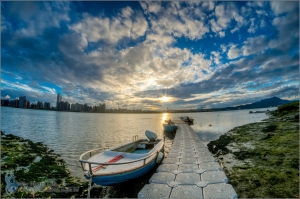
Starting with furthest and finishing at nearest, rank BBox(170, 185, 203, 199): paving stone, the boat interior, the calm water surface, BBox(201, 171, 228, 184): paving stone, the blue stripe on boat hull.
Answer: the calm water surface → the boat interior → the blue stripe on boat hull → BBox(201, 171, 228, 184): paving stone → BBox(170, 185, 203, 199): paving stone

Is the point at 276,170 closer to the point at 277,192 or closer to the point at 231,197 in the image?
the point at 277,192

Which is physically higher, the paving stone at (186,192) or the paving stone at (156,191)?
the paving stone at (186,192)

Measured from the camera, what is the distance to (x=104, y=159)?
10.6m

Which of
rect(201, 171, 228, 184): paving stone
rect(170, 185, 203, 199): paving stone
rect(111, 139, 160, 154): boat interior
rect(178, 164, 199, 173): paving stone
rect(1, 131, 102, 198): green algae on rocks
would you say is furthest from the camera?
rect(111, 139, 160, 154): boat interior

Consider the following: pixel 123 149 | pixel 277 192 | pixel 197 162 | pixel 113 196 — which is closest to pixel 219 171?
pixel 197 162

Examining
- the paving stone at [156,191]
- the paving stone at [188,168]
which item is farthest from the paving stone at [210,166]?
the paving stone at [156,191]

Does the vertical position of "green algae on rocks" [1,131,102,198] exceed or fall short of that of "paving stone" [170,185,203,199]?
it falls short

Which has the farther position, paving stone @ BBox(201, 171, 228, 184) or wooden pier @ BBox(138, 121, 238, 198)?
paving stone @ BBox(201, 171, 228, 184)

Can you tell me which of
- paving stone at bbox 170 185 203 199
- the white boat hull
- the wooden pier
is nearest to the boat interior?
the white boat hull

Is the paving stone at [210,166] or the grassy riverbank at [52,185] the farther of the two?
the grassy riverbank at [52,185]

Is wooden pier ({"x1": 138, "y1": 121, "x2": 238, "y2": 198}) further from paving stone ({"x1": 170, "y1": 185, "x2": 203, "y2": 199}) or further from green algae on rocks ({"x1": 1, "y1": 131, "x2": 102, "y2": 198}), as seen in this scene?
green algae on rocks ({"x1": 1, "y1": 131, "x2": 102, "y2": 198})

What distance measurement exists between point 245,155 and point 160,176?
12178 mm

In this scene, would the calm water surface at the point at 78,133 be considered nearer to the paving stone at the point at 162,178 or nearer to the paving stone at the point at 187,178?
the paving stone at the point at 162,178

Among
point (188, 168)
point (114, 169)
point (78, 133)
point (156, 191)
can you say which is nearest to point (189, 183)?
point (156, 191)
